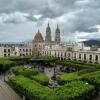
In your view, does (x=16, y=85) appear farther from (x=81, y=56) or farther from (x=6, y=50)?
(x=6, y=50)

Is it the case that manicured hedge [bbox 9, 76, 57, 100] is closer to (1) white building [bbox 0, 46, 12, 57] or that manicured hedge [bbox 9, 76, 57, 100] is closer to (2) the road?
(2) the road

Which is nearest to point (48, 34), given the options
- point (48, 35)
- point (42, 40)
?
point (48, 35)

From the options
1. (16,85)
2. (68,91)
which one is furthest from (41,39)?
(68,91)

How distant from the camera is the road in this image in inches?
2243

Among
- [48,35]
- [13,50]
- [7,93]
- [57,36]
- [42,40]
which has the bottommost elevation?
[7,93]

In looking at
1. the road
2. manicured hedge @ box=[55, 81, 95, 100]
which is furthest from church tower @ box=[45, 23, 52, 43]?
manicured hedge @ box=[55, 81, 95, 100]

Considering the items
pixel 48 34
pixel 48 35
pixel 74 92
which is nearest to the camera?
pixel 74 92

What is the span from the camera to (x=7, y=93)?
60.9 metres

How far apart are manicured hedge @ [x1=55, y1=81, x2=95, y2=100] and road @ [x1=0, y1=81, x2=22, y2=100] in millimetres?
13407

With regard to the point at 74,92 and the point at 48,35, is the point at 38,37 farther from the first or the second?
the point at 74,92

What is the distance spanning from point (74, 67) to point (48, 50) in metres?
52.3

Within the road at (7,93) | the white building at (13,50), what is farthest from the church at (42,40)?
the road at (7,93)

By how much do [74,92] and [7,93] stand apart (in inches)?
795

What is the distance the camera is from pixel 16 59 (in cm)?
12225
